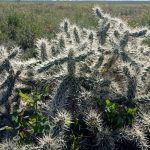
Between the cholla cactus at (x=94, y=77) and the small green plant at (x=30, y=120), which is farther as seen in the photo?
the cholla cactus at (x=94, y=77)

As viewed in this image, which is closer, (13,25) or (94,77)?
(94,77)

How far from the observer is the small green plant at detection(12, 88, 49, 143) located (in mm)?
3932

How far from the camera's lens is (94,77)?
448cm

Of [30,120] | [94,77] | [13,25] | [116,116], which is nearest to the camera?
[30,120]

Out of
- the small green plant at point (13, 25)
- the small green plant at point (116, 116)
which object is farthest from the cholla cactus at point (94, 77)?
the small green plant at point (13, 25)

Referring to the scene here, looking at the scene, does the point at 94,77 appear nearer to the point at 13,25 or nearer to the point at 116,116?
the point at 116,116

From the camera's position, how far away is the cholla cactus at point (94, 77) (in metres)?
4.06

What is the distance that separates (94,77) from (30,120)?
2.73 ft

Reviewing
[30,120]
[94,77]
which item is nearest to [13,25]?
[94,77]

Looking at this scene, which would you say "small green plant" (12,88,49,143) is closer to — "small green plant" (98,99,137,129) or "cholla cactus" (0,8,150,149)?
"cholla cactus" (0,8,150,149)

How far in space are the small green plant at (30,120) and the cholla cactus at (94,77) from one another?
5.5 inches

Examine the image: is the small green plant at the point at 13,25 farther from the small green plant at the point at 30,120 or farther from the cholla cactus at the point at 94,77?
the small green plant at the point at 30,120

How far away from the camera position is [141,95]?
4.40 meters

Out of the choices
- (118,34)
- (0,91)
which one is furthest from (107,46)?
(0,91)
